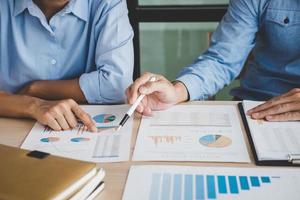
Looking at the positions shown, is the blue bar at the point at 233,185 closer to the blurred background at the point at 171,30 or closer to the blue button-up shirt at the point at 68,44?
the blue button-up shirt at the point at 68,44

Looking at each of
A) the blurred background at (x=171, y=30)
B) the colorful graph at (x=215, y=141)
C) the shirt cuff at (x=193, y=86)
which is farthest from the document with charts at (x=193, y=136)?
the blurred background at (x=171, y=30)

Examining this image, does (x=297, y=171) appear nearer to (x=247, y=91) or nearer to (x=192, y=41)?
(x=247, y=91)

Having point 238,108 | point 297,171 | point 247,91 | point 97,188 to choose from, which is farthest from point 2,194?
point 247,91

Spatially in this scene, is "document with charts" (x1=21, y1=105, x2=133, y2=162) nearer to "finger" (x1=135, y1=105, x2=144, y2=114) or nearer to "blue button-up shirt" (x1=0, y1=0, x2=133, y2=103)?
"finger" (x1=135, y1=105, x2=144, y2=114)

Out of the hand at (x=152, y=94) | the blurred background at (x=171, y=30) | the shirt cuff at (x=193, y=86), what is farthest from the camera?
the blurred background at (x=171, y=30)

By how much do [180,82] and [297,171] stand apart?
56 cm

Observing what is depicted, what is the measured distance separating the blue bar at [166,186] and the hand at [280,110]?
1.24 feet

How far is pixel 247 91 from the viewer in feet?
5.42

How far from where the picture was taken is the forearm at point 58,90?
4.53ft

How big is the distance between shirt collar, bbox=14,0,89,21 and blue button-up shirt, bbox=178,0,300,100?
16.0 inches

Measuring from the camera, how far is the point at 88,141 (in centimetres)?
100

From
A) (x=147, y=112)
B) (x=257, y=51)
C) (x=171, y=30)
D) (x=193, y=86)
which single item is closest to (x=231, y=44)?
(x=257, y=51)

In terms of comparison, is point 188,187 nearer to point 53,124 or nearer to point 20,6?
point 53,124

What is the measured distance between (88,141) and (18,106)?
29 centimetres
